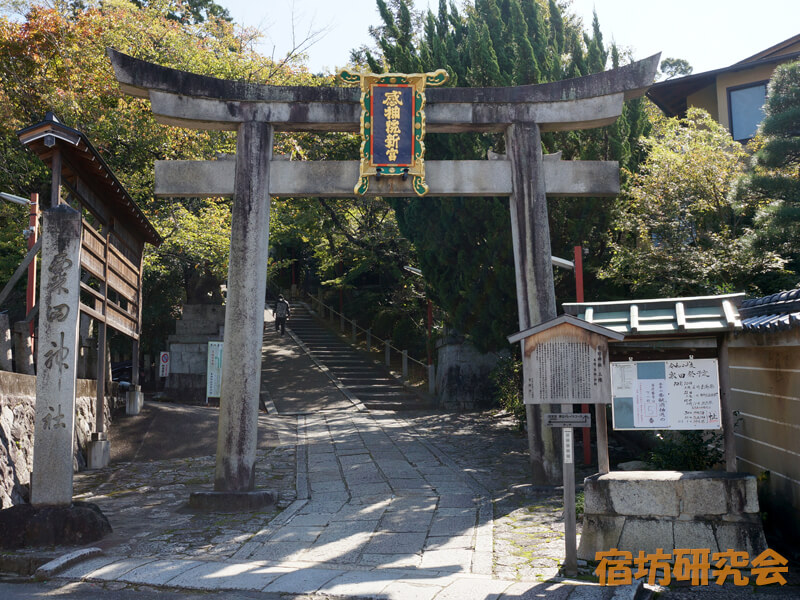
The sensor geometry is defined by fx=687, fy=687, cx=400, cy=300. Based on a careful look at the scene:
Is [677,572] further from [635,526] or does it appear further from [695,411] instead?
[695,411]

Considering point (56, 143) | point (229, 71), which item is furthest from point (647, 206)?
point (229, 71)

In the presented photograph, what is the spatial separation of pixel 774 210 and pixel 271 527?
8108 mm

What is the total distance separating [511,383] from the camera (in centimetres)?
1512

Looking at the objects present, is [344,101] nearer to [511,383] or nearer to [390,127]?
[390,127]

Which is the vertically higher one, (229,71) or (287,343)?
(229,71)

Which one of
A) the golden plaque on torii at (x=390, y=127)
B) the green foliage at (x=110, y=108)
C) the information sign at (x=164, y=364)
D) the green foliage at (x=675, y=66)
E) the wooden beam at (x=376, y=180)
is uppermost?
the green foliage at (x=675, y=66)

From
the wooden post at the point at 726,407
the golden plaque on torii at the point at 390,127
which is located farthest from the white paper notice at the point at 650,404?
the golden plaque on torii at the point at 390,127

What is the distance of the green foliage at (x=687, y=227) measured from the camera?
1097cm

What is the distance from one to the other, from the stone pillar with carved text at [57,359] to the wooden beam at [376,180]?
1.73m

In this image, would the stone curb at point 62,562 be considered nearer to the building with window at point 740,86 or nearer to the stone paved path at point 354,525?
the stone paved path at point 354,525

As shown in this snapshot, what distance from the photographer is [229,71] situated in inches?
731

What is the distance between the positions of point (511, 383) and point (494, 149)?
5.05m

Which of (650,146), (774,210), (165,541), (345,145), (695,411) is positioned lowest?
(165,541)

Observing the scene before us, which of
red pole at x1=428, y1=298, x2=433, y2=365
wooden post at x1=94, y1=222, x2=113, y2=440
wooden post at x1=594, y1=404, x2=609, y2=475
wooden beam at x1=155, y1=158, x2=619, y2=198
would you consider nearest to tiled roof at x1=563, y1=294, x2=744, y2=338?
wooden post at x1=594, y1=404, x2=609, y2=475
